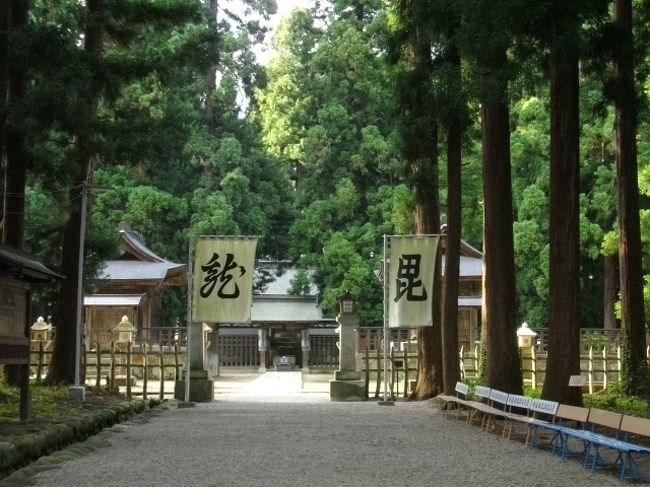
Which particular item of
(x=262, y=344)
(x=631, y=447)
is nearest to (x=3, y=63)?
(x=631, y=447)

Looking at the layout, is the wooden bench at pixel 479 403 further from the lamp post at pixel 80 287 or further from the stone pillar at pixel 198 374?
the stone pillar at pixel 198 374

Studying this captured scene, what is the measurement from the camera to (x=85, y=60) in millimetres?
Answer: 16156

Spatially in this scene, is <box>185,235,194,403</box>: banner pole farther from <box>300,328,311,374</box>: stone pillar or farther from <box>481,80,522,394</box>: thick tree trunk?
<box>300,328,311,374</box>: stone pillar

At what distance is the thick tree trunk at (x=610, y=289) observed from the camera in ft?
109

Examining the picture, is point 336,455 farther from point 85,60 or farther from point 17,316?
point 85,60

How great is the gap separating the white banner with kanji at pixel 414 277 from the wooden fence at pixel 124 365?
5.99 m

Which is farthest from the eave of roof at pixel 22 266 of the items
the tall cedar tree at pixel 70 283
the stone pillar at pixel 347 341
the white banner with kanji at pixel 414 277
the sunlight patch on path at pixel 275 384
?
the sunlight patch on path at pixel 275 384

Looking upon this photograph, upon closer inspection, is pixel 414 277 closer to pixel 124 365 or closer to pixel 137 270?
pixel 124 365

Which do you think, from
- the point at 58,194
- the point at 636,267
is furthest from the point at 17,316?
the point at 636,267

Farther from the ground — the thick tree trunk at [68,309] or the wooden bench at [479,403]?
the thick tree trunk at [68,309]

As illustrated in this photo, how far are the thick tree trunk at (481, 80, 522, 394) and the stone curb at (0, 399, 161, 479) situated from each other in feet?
19.0

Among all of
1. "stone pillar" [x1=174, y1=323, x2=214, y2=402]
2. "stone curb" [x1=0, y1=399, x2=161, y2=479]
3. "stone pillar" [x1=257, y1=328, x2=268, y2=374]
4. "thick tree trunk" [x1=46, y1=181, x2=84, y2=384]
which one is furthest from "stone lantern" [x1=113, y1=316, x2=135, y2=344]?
"stone curb" [x1=0, y1=399, x2=161, y2=479]

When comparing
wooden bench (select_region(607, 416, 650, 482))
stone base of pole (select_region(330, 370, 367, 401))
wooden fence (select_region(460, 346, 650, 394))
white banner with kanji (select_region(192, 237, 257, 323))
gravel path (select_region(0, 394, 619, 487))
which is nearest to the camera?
wooden bench (select_region(607, 416, 650, 482))

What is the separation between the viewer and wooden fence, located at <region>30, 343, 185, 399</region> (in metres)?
21.9
